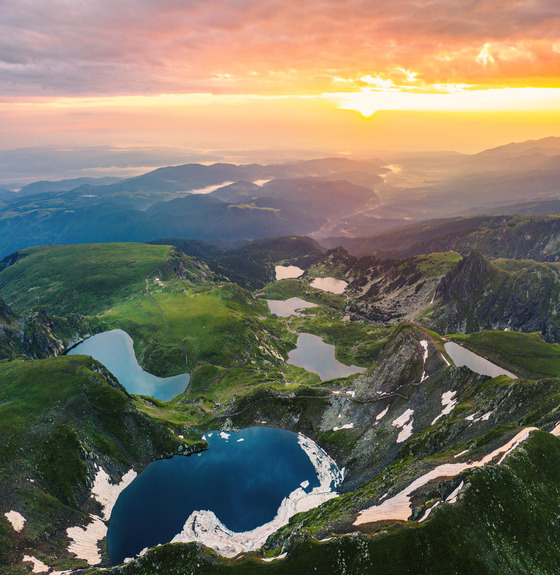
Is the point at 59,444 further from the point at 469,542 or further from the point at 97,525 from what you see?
the point at 469,542

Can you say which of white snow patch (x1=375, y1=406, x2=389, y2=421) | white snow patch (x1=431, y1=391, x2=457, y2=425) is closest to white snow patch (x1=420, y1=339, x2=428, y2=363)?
white snow patch (x1=431, y1=391, x2=457, y2=425)

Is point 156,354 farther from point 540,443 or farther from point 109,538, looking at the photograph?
point 540,443

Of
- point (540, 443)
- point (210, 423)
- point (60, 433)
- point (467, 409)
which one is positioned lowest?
point (210, 423)

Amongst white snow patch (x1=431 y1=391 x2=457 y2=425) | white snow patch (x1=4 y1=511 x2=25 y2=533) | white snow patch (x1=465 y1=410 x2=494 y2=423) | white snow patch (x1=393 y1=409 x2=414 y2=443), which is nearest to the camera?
white snow patch (x1=4 y1=511 x2=25 y2=533)

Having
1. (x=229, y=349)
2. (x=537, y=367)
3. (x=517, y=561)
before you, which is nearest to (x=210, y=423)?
(x=229, y=349)

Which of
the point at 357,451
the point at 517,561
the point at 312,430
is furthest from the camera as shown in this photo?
the point at 312,430

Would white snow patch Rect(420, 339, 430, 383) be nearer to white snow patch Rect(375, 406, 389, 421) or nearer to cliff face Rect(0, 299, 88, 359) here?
white snow patch Rect(375, 406, 389, 421)
